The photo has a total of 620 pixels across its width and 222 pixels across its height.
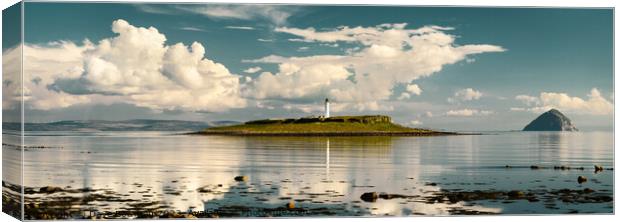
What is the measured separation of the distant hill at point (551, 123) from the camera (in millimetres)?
25312

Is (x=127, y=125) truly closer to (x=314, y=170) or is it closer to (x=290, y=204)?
(x=290, y=204)

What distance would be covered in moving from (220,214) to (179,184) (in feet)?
4.84

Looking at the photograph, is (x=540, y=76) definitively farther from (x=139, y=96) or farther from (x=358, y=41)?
(x=139, y=96)

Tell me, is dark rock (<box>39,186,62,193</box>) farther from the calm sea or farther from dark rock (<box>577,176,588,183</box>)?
dark rock (<box>577,176,588,183</box>)

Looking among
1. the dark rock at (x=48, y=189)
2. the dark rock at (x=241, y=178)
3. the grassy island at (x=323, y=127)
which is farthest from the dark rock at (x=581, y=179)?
the dark rock at (x=48, y=189)

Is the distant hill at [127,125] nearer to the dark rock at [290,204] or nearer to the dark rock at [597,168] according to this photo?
the dark rock at [290,204]

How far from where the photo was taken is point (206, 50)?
2406 cm

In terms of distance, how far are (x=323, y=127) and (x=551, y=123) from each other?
19.1ft

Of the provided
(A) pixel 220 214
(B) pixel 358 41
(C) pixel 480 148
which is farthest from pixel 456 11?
(A) pixel 220 214

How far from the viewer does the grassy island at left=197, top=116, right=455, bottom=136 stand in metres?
25.4

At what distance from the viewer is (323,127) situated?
26.9 metres

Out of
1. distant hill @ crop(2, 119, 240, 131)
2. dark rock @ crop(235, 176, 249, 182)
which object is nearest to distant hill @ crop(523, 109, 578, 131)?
dark rock @ crop(235, 176, 249, 182)

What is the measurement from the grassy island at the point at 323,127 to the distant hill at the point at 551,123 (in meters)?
2.13

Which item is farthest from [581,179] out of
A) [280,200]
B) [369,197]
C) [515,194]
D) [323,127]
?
[280,200]
